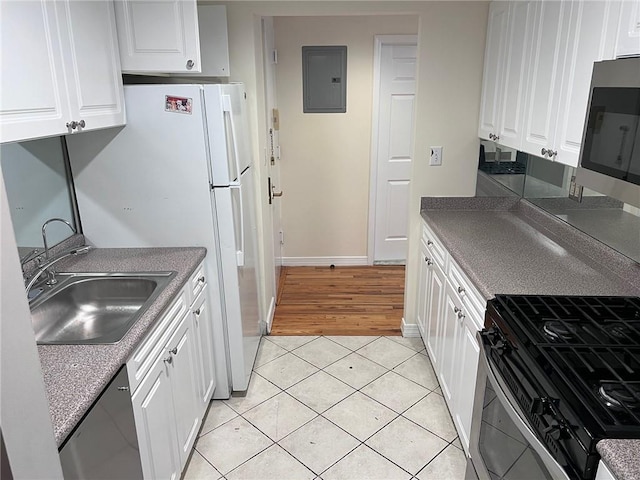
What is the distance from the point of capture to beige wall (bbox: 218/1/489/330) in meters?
2.71

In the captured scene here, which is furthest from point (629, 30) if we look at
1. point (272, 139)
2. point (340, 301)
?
point (340, 301)

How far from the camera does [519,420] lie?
133 centimetres

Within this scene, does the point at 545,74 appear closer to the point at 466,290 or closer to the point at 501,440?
the point at 466,290

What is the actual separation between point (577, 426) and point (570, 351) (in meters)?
0.28

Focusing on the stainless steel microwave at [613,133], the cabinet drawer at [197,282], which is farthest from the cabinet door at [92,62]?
the stainless steel microwave at [613,133]

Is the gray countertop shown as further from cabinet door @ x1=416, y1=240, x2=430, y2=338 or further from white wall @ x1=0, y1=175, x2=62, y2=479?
cabinet door @ x1=416, y1=240, x2=430, y2=338

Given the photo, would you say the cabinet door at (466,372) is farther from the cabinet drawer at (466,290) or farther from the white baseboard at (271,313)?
the white baseboard at (271,313)

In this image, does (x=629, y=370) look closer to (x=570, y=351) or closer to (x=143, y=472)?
(x=570, y=351)

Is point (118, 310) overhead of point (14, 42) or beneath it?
beneath

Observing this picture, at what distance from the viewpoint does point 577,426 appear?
1100 mm

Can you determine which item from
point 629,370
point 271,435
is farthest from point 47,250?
point 629,370

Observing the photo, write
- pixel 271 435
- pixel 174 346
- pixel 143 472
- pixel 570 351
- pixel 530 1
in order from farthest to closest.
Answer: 1. pixel 271 435
2. pixel 530 1
3. pixel 174 346
4. pixel 143 472
5. pixel 570 351

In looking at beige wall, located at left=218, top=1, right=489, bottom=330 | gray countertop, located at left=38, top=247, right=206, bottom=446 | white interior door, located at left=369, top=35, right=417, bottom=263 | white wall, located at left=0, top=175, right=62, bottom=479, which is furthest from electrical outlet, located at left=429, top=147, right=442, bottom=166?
white wall, located at left=0, top=175, right=62, bottom=479

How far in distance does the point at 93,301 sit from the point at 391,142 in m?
3.06
